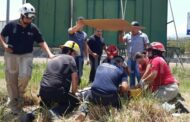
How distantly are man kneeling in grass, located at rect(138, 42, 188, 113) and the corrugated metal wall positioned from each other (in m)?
17.1

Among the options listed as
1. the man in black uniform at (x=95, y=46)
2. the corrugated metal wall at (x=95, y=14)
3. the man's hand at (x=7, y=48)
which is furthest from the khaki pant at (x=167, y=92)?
the corrugated metal wall at (x=95, y=14)

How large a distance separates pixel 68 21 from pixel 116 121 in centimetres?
1898

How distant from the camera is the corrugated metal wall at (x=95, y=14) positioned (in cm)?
2739

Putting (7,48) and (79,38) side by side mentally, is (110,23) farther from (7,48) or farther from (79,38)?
(7,48)

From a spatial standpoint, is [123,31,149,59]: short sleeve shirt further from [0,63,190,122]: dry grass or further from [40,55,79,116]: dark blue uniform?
[40,55,79,116]: dark blue uniform

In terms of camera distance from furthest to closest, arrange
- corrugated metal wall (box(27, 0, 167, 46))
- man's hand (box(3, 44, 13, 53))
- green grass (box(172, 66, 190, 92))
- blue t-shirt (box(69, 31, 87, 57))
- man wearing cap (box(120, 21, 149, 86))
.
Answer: corrugated metal wall (box(27, 0, 167, 46))
green grass (box(172, 66, 190, 92))
man wearing cap (box(120, 21, 149, 86))
blue t-shirt (box(69, 31, 87, 57))
man's hand (box(3, 44, 13, 53))

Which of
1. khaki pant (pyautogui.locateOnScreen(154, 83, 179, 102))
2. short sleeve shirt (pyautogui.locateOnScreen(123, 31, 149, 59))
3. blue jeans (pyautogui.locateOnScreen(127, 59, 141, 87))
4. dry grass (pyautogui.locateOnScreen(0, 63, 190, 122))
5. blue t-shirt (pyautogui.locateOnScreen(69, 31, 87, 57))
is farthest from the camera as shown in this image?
short sleeve shirt (pyautogui.locateOnScreen(123, 31, 149, 59))

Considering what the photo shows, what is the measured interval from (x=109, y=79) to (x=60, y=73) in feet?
2.79

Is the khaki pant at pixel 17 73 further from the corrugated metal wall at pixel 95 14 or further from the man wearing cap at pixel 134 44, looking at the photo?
the corrugated metal wall at pixel 95 14

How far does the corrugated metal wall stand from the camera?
89.9 feet

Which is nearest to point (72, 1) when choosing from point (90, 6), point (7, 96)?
point (90, 6)

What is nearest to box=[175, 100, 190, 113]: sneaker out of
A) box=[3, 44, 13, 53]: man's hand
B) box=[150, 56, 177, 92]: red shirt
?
box=[150, 56, 177, 92]: red shirt

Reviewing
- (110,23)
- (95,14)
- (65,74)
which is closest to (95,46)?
(110,23)

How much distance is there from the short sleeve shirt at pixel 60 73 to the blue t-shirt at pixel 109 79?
18.8 inches
